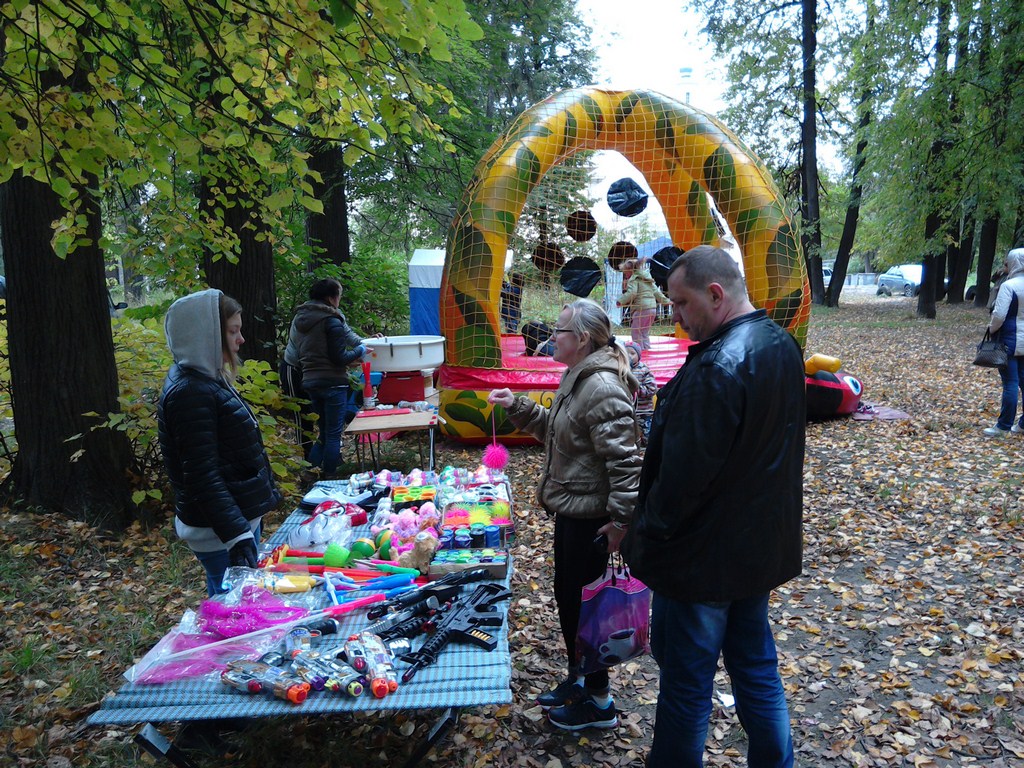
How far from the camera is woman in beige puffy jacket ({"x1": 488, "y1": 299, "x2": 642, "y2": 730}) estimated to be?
101 inches

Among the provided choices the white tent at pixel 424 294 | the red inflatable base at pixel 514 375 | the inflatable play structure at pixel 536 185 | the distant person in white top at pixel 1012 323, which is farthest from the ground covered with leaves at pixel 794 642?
the white tent at pixel 424 294

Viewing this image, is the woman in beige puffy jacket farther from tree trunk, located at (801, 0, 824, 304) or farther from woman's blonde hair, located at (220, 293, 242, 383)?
tree trunk, located at (801, 0, 824, 304)

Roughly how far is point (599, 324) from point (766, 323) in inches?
35.7

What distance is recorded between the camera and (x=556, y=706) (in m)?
2.95

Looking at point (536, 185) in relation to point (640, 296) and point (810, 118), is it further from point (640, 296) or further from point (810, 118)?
point (810, 118)

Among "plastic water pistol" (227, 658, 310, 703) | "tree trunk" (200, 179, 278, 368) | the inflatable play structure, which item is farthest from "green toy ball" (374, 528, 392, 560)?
"tree trunk" (200, 179, 278, 368)

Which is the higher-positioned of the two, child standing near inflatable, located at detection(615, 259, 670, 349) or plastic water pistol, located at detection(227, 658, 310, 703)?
child standing near inflatable, located at detection(615, 259, 670, 349)

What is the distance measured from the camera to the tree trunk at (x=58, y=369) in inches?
174

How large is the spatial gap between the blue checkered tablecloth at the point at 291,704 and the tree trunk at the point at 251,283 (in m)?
4.78

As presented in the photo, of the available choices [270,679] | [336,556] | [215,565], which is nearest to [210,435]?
[215,565]

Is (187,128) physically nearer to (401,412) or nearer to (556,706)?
(401,412)

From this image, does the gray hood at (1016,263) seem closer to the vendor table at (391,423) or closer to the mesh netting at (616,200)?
the mesh netting at (616,200)

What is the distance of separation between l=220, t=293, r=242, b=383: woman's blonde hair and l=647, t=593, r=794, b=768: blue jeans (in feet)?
6.67

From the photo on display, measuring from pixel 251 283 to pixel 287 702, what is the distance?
5432 millimetres
